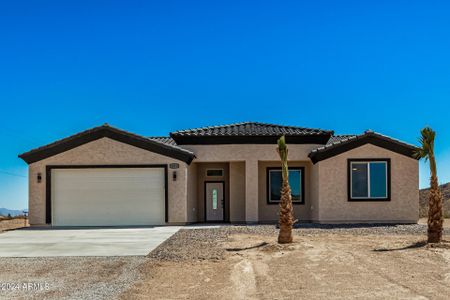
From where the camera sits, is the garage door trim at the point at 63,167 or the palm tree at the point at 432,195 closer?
the palm tree at the point at 432,195

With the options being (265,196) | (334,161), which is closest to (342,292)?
(334,161)

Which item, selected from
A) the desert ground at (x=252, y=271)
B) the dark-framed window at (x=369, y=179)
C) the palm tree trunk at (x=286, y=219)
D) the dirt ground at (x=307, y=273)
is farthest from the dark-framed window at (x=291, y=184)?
the palm tree trunk at (x=286, y=219)

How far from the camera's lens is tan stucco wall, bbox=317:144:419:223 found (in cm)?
1966

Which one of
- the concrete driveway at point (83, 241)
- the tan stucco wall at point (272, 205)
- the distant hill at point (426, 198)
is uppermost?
the tan stucco wall at point (272, 205)

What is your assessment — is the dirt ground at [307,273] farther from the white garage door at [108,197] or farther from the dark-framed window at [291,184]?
the dark-framed window at [291,184]

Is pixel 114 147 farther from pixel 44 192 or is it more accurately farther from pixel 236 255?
pixel 236 255

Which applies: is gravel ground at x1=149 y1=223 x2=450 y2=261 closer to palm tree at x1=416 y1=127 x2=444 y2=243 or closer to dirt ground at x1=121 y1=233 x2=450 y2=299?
dirt ground at x1=121 y1=233 x2=450 y2=299

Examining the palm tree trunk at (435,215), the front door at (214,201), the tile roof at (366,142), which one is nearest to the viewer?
the palm tree trunk at (435,215)

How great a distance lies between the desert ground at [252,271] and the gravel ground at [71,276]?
2 centimetres

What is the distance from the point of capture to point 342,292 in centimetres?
790

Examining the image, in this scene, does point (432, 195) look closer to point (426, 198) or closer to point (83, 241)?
point (83, 241)

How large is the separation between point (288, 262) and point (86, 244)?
617 cm

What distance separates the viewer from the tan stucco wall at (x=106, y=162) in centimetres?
1975

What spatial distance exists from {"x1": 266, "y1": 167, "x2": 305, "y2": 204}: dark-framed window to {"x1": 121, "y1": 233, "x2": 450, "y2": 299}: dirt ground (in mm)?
8373
